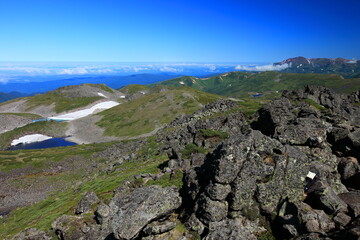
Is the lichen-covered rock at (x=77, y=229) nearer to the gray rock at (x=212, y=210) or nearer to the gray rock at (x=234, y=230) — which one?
the gray rock at (x=212, y=210)

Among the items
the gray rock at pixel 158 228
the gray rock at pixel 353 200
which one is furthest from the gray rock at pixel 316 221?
the gray rock at pixel 158 228

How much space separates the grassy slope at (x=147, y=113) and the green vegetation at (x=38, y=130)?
29.0m

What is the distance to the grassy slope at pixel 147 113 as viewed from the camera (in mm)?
147250

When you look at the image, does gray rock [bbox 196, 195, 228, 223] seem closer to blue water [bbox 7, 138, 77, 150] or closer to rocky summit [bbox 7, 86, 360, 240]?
rocky summit [bbox 7, 86, 360, 240]

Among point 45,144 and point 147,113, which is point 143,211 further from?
point 45,144

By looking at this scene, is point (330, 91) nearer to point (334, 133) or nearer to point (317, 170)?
point (334, 133)

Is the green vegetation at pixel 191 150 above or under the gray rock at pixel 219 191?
under

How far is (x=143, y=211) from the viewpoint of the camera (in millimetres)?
19562

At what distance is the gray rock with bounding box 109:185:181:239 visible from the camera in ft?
60.2

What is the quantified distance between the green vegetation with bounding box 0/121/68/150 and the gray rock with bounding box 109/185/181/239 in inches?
6152

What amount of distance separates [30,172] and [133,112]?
94.6 metres

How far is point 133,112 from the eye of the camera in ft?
563

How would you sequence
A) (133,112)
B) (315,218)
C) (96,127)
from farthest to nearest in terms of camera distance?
(133,112), (96,127), (315,218)

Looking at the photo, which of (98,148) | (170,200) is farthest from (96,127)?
(170,200)
